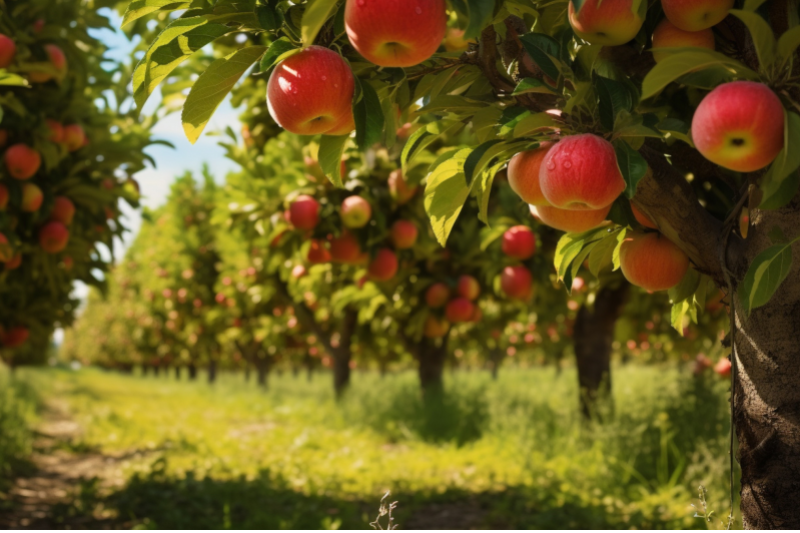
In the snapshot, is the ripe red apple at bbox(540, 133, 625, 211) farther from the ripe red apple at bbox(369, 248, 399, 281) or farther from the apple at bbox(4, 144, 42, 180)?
the apple at bbox(4, 144, 42, 180)

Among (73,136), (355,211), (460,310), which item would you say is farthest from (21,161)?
(460,310)

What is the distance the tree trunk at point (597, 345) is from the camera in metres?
6.10

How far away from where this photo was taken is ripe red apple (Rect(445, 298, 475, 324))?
543 centimetres

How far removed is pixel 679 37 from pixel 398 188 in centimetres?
297

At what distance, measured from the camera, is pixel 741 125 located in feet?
4.37

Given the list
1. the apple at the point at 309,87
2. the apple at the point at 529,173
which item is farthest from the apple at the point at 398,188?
the apple at the point at 309,87

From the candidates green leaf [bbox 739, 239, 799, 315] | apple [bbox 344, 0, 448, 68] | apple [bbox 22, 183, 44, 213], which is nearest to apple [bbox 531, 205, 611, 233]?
green leaf [bbox 739, 239, 799, 315]

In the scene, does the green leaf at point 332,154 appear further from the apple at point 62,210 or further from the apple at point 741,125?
the apple at point 62,210

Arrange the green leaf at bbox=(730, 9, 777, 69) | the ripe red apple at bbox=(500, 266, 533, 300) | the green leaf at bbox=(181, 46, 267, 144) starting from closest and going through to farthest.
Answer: the green leaf at bbox=(730, 9, 777, 69) < the green leaf at bbox=(181, 46, 267, 144) < the ripe red apple at bbox=(500, 266, 533, 300)

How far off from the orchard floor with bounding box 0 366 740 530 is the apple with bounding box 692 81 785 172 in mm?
1966

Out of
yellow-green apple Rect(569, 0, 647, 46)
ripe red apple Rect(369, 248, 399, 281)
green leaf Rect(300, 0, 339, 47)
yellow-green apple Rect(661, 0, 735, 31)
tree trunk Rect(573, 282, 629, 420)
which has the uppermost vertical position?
yellow-green apple Rect(661, 0, 735, 31)

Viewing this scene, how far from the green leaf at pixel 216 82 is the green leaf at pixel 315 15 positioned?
0.23 meters

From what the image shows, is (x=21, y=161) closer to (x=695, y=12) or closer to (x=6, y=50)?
(x=6, y=50)

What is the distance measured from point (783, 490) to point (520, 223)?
10.0 feet
